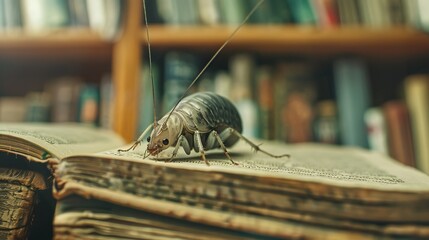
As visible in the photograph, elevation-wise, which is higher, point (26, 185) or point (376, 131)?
point (376, 131)

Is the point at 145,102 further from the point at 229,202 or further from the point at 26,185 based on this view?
the point at 229,202

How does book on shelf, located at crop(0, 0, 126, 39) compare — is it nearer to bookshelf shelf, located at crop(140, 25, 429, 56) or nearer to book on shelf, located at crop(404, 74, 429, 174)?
bookshelf shelf, located at crop(140, 25, 429, 56)

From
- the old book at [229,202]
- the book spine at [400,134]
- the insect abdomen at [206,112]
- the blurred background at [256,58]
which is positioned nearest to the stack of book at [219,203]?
the old book at [229,202]

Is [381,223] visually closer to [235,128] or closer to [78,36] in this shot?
[235,128]

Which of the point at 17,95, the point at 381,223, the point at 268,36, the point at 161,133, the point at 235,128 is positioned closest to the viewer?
the point at 381,223

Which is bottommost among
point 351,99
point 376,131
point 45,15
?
point 376,131

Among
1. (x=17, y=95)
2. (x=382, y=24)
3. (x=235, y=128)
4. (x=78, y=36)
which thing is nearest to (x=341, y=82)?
(x=382, y=24)

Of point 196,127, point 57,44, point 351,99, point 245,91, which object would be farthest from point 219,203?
point 57,44
